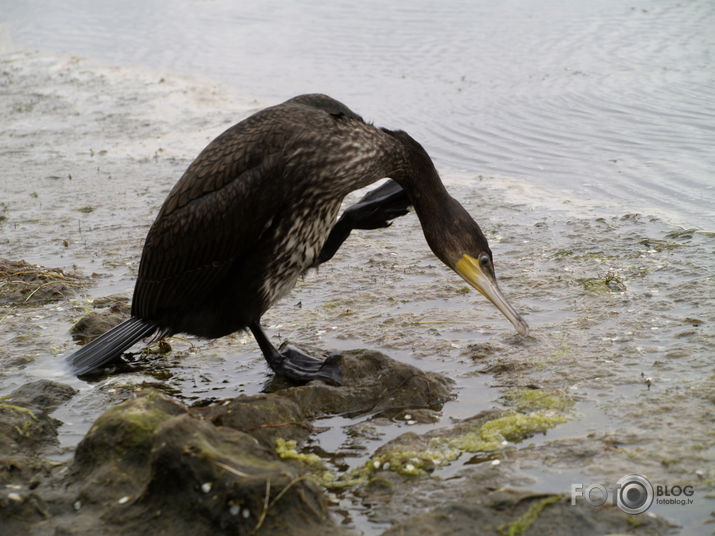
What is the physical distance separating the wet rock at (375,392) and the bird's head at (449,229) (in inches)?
21.3

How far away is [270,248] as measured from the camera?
447 centimetres

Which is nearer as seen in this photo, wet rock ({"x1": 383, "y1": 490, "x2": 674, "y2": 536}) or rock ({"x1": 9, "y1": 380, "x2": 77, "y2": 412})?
wet rock ({"x1": 383, "y1": 490, "x2": 674, "y2": 536})

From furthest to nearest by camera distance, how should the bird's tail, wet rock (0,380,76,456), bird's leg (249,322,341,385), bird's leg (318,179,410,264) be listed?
bird's leg (318,179,410,264), the bird's tail, bird's leg (249,322,341,385), wet rock (0,380,76,456)

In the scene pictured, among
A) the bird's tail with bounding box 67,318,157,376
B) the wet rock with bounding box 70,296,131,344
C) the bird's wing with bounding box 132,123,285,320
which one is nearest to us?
the bird's wing with bounding box 132,123,285,320

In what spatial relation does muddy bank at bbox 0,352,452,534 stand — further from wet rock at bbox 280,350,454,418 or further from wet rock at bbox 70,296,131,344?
wet rock at bbox 70,296,131,344

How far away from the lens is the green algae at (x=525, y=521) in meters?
3.06

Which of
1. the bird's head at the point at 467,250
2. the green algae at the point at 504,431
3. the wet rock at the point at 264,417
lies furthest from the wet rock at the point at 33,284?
the green algae at the point at 504,431

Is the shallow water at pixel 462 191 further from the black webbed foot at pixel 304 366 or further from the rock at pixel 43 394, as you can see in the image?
the black webbed foot at pixel 304 366

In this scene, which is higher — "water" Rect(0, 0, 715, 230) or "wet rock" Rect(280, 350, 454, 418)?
"water" Rect(0, 0, 715, 230)

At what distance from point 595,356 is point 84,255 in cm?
405

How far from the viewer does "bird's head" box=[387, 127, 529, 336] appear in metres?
4.72

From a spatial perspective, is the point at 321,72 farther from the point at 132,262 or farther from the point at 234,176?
the point at 234,176

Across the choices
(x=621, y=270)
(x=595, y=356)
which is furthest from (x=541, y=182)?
(x=595, y=356)

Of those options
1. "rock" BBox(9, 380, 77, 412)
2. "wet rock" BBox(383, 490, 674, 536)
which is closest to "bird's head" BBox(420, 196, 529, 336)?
"wet rock" BBox(383, 490, 674, 536)
